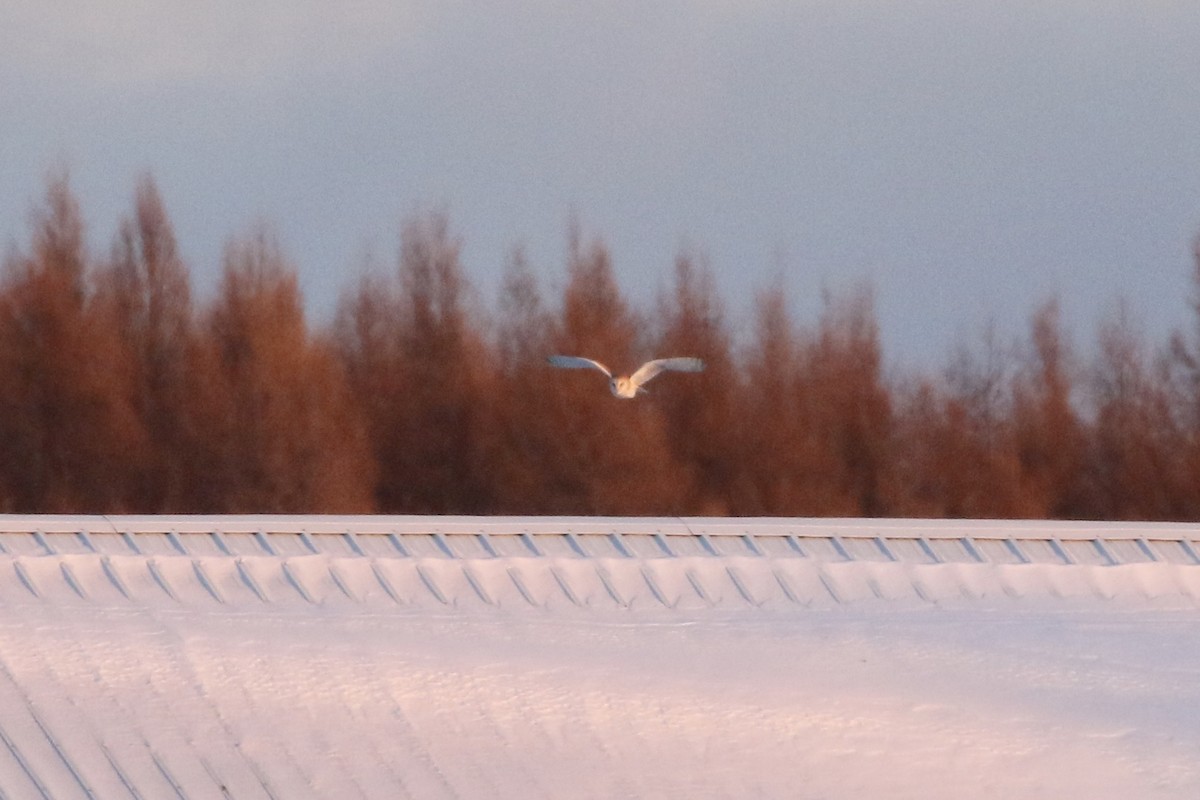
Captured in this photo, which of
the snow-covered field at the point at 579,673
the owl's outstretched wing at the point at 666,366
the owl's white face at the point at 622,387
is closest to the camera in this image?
the snow-covered field at the point at 579,673

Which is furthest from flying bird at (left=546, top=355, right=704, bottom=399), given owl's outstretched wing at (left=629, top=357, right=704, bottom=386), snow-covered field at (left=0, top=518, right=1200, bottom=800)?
snow-covered field at (left=0, top=518, right=1200, bottom=800)

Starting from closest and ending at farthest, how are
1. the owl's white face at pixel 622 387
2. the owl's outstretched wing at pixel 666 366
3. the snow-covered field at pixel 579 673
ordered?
the snow-covered field at pixel 579 673 < the owl's outstretched wing at pixel 666 366 < the owl's white face at pixel 622 387

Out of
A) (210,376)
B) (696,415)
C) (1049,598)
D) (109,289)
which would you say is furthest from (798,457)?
(1049,598)

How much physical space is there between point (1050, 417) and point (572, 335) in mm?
6770

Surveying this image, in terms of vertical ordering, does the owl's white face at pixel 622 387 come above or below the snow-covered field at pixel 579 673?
below

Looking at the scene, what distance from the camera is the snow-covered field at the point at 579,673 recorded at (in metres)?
8.89

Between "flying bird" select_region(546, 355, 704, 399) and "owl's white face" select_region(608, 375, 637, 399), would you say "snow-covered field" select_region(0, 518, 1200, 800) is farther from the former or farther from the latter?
"owl's white face" select_region(608, 375, 637, 399)

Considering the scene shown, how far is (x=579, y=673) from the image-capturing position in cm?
930

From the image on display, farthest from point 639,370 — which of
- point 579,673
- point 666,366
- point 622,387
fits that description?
point 579,673

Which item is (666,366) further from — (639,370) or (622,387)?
(622,387)

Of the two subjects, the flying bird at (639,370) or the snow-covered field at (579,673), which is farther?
the flying bird at (639,370)

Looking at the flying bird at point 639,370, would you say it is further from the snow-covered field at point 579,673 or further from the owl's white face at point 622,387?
the snow-covered field at point 579,673

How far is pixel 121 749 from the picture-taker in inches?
343

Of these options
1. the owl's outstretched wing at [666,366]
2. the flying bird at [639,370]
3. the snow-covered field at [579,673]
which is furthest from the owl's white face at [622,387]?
A: the snow-covered field at [579,673]
